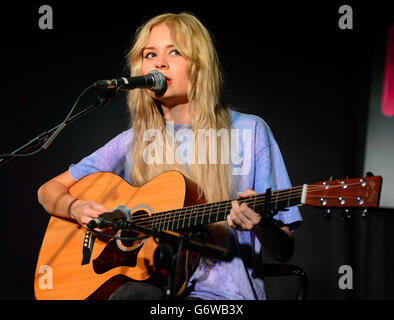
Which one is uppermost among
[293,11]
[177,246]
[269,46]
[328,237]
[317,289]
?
[293,11]

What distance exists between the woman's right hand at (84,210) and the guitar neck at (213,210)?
8.6 inches

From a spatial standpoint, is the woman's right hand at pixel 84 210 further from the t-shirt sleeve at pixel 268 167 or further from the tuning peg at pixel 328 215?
the tuning peg at pixel 328 215

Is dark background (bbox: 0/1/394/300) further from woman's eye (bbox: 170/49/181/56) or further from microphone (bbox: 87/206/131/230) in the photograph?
microphone (bbox: 87/206/131/230)

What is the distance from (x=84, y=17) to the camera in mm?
3193

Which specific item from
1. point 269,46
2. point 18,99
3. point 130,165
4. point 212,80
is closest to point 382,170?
point 269,46

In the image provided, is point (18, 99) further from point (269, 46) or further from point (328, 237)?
point (328, 237)

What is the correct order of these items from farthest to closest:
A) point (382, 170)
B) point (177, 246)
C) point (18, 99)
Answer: point (18, 99)
point (382, 170)
point (177, 246)

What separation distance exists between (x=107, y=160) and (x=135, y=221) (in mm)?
601

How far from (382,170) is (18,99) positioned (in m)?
2.51

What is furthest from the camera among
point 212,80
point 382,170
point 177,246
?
point 382,170

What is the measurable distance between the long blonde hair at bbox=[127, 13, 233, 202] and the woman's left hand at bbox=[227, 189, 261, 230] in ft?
1.09

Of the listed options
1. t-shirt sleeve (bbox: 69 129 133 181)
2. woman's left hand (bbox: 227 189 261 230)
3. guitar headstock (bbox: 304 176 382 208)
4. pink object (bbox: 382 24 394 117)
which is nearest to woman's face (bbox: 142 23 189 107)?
t-shirt sleeve (bbox: 69 129 133 181)

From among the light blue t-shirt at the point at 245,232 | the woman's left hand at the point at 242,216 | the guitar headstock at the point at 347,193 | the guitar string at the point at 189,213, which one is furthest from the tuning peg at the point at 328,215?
the light blue t-shirt at the point at 245,232

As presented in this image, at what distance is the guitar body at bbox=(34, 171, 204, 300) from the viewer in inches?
70.9
